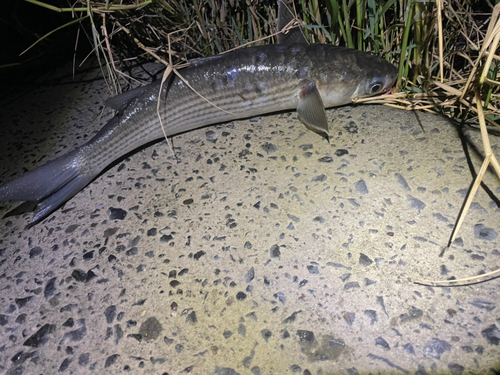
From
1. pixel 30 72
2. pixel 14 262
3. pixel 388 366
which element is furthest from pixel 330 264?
pixel 30 72

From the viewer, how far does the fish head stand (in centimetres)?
220

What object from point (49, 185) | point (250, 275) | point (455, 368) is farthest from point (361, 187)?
point (49, 185)

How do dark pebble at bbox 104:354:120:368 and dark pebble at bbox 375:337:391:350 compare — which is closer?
dark pebble at bbox 375:337:391:350

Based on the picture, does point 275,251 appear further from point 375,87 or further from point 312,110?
point 375,87

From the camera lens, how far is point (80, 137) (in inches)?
105

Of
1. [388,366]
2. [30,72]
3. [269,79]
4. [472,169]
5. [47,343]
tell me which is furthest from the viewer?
[30,72]

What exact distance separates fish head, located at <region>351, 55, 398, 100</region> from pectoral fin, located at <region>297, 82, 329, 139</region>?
31cm

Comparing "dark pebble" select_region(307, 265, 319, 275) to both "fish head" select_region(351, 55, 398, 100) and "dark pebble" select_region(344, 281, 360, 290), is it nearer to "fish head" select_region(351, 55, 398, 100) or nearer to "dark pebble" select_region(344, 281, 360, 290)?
"dark pebble" select_region(344, 281, 360, 290)

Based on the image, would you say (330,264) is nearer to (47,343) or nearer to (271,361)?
(271,361)

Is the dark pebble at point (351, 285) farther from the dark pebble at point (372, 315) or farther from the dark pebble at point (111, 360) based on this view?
the dark pebble at point (111, 360)

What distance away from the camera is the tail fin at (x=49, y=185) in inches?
77.9

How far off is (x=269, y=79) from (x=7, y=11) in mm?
3170

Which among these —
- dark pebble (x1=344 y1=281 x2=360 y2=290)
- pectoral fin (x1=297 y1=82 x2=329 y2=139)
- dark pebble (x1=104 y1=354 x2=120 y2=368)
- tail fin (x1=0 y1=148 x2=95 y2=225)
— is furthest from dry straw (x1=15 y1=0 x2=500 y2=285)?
dark pebble (x1=104 y1=354 x2=120 y2=368)

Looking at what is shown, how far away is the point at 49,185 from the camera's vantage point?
205 cm
